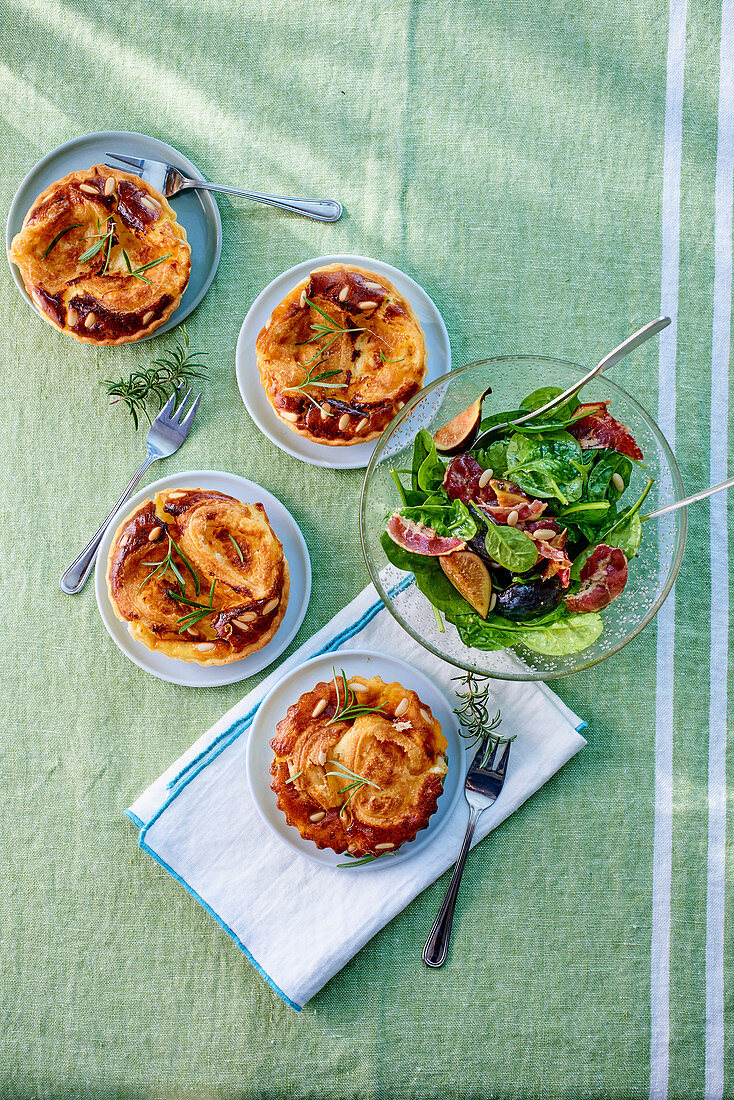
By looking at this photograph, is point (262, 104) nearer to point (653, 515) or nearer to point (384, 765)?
point (653, 515)

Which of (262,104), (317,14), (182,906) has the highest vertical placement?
(317,14)

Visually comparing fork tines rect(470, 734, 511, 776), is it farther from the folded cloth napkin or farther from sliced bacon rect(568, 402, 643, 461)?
sliced bacon rect(568, 402, 643, 461)

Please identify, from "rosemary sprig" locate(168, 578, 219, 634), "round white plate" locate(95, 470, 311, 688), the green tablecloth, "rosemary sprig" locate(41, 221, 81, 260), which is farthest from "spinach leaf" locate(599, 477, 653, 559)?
"rosemary sprig" locate(41, 221, 81, 260)

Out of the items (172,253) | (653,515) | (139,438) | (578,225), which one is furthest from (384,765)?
(578,225)

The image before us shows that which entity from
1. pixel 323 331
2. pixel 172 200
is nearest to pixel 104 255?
pixel 172 200

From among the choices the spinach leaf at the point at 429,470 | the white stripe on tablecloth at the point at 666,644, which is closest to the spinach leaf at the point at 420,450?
the spinach leaf at the point at 429,470
